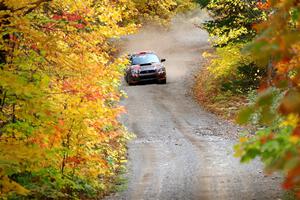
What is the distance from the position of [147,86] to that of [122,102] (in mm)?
3440

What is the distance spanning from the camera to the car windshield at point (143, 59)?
27405 millimetres

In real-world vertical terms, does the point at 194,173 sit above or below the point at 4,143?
below

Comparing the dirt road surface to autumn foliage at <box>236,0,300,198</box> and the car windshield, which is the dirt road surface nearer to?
the car windshield

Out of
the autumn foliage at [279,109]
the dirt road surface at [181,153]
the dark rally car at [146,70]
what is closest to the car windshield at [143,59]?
the dark rally car at [146,70]

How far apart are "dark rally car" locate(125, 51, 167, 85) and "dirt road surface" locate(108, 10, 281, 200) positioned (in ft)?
1.72

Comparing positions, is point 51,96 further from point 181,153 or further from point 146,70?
point 146,70

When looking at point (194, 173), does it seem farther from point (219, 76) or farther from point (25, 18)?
point (219, 76)

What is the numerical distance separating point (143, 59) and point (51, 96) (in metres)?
18.9

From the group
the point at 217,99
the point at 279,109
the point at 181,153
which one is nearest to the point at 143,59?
the point at 217,99

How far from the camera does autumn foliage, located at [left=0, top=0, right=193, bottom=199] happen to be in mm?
7855

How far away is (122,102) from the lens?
2439 cm

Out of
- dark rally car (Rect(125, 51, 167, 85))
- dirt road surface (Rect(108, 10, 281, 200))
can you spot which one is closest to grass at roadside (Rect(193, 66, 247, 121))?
dirt road surface (Rect(108, 10, 281, 200))

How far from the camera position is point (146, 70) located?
27.2 m

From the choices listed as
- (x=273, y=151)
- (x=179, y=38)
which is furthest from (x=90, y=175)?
(x=179, y=38)
